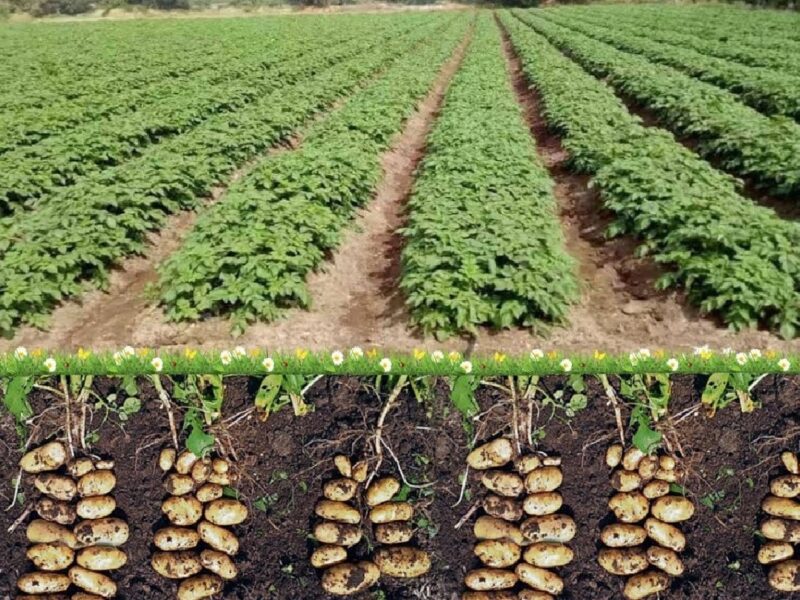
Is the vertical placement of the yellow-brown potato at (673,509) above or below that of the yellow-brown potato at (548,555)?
above

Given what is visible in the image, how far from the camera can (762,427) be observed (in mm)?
4062

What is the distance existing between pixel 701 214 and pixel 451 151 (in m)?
4.27

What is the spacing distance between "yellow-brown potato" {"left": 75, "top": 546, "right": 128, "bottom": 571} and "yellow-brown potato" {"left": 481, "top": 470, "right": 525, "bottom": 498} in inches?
85.5

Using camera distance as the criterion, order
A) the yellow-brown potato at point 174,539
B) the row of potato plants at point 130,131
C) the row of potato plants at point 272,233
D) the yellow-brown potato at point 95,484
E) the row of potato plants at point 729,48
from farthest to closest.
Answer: the row of potato plants at point 729,48 → the row of potato plants at point 130,131 → the row of potato plants at point 272,233 → the yellow-brown potato at point 95,484 → the yellow-brown potato at point 174,539

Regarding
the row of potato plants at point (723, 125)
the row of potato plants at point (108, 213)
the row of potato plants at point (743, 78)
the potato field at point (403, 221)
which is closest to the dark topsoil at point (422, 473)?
the potato field at point (403, 221)

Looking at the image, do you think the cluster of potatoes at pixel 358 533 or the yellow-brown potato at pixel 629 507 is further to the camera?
the yellow-brown potato at pixel 629 507

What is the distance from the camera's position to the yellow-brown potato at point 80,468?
3920 mm

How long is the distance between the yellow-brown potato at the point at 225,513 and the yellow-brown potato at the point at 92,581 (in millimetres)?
647

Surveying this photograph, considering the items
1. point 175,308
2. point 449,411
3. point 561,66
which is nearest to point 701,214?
point 449,411

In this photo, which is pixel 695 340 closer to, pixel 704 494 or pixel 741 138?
pixel 704 494

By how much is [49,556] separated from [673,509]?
11.8 ft

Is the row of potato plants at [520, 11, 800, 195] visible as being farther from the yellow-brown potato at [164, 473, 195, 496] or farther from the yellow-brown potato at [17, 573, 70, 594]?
the yellow-brown potato at [17, 573, 70, 594]

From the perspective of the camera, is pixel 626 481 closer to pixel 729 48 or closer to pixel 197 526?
pixel 197 526

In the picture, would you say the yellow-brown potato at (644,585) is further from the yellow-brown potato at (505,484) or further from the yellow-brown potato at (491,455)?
the yellow-brown potato at (491,455)
